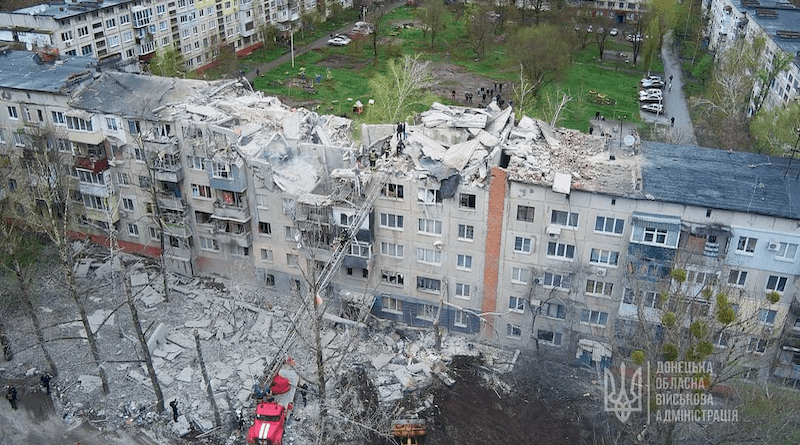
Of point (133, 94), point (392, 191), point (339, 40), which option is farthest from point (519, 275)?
point (339, 40)

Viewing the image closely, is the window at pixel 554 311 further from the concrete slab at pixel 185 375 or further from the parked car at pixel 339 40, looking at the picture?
the parked car at pixel 339 40

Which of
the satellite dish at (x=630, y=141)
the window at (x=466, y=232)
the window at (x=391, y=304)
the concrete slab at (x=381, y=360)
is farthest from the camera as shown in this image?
the window at (x=391, y=304)

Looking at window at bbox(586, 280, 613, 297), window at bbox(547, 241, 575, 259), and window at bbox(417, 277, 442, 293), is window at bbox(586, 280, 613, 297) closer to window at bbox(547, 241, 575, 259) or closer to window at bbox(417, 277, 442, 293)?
window at bbox(547, 241, 575, 259)

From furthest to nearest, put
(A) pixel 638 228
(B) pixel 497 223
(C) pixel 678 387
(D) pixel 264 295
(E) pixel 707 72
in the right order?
(E) pixel 707 72 < (D) pixel 264 295 < (B) pixel 497 223 < (A) pixel 638 228 < (C) pixel 678 387

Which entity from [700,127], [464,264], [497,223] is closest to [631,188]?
[497,223]

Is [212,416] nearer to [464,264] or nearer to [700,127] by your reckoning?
[464,264]

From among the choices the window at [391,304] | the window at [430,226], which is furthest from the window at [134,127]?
the window at [430,226]

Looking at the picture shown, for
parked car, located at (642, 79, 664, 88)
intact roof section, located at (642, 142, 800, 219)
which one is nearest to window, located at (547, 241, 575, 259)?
intact roof section, located at (642, 142, 800, 219)
